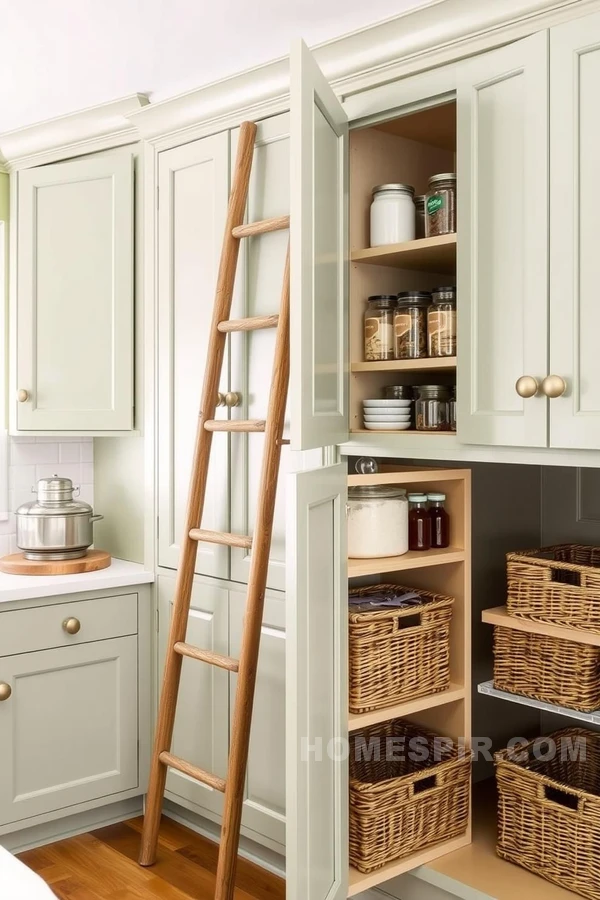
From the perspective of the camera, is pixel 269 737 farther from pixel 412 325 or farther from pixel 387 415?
pixel 412 325

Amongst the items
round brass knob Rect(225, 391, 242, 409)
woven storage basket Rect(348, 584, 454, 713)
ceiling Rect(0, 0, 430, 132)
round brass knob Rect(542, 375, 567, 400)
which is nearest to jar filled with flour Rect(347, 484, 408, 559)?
woven storage basket Rect(348, 584, 454, 713)

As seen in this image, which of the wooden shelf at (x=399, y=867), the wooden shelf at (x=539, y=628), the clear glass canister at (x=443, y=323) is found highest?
the clear glass canister at (x=443, y=323)

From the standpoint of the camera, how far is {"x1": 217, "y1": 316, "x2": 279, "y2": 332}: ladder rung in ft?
8.26

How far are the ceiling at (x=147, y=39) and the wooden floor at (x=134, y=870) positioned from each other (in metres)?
2.39

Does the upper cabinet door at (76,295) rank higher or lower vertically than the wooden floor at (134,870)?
higher

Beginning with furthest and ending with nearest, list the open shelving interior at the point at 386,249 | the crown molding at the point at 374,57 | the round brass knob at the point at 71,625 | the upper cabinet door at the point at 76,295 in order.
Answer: the upper cabinet door at the point at 76,295 < the round brass knob at the point at 71,625 < the open shelving interior at the point at 386,249 < the crown molding at the point at 374,57

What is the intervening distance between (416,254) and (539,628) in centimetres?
101

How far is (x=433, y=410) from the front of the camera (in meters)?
2.34

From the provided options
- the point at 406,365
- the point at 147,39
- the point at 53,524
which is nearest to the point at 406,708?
the point at 406,365

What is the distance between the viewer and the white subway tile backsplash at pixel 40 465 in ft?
11.4

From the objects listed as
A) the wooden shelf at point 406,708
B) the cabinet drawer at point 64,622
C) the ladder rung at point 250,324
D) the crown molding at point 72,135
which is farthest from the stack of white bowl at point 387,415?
the crown molding at point 72,135

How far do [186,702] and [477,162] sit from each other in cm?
190

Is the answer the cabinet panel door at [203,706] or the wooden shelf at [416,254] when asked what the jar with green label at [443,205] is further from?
the cabinet panel door at [203,706]

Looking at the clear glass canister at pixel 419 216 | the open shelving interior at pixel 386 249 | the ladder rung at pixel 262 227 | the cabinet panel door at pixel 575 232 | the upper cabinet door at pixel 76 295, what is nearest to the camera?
the cabinet panel door at pixel 575 232
